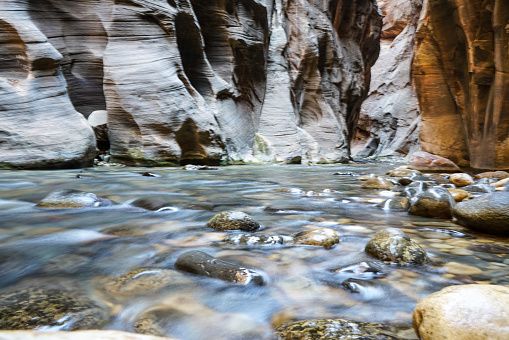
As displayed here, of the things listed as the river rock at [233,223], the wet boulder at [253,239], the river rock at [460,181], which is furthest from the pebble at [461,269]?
the river rock at [460,181]

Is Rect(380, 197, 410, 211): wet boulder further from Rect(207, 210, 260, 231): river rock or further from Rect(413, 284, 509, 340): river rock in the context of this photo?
Rect(413, 284, 509, 340): river rock

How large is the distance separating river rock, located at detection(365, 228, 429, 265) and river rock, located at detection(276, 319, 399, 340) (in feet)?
2.18

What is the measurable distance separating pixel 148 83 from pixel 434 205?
303 inches

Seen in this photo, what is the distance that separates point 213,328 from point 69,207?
2366 millimetres

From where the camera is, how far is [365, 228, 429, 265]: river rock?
169 centimetres

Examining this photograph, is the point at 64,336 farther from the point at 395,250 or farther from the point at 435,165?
the point at 435,165

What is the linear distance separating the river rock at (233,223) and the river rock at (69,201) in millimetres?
1364

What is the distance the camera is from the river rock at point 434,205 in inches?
111

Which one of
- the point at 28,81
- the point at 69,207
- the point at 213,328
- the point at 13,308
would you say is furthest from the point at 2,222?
the point at 28,81

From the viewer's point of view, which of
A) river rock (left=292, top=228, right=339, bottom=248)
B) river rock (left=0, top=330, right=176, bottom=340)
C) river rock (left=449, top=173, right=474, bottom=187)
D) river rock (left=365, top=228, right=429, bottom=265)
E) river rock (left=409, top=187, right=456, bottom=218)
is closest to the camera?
river rock (left=0, top=330, right=176, bottom=340)

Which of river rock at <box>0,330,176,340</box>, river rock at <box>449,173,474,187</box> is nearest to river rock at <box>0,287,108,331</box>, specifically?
river rock at <box>0,330,176,340</box>

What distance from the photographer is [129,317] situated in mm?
1144

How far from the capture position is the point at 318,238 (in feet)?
6.59

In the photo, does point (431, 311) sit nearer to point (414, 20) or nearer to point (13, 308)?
point (13, 308)
